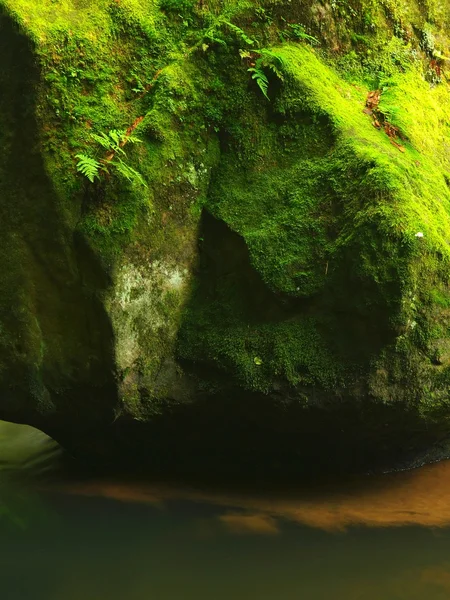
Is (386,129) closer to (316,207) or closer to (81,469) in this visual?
(316,207)

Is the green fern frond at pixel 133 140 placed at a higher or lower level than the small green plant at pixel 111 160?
higher

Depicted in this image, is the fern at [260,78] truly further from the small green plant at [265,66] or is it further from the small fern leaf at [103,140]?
the small fern leaf at [103,140]

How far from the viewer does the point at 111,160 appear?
468 centimetres

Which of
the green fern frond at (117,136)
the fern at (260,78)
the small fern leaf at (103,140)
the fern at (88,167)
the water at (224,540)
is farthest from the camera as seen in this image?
the fern at (260,78)

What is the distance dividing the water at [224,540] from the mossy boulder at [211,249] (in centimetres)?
39

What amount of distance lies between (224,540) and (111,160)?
288cm

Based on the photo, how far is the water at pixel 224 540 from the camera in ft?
12.0

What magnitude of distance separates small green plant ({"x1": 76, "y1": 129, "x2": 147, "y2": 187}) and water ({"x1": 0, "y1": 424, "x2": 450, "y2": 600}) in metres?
2.51

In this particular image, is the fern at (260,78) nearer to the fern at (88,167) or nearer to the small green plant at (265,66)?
the small green plant at (265,66)

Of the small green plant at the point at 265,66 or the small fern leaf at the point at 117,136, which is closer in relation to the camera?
the small fern leaf at the point at 117,136

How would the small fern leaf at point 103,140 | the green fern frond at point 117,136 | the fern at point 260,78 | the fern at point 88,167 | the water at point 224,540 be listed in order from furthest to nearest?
the fern at point 260,78 < the green fern frond at point 117,136 < the small fern leaf at point 103,140 < the fern at point 88,167 < the water at point 224,540

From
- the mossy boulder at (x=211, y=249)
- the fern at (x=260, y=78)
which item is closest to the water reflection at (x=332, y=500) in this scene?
the mossy boulder at (x=211, y=249)

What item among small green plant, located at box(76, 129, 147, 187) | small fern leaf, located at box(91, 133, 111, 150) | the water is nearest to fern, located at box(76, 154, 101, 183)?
small green plant, located at box(76, 129, 147, 187)

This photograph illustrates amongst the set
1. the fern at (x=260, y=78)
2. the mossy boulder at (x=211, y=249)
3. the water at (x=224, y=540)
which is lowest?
the water at (x=224, y=540)
